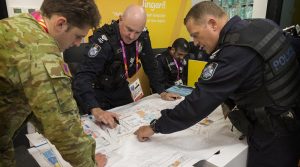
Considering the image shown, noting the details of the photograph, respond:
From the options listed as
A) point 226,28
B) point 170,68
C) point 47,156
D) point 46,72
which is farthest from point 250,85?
point 170,68

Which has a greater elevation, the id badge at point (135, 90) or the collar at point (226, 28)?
the collar at point (226, 28)

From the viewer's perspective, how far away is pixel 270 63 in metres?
1.14

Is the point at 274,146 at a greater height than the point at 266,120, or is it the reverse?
the point at 266,120

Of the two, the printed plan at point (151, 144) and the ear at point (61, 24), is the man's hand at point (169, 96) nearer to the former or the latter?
the printed plan at point (151, 144)

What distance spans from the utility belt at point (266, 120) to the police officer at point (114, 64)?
671mm

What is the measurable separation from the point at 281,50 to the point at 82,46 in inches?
62.7

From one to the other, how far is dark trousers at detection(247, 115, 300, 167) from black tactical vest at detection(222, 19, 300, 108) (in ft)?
0.40

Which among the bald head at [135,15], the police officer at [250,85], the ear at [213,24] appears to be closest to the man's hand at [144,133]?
the police officer at [250,85]

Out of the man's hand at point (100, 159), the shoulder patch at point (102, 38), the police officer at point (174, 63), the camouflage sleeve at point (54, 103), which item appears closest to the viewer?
the camouflage sleeve at point (54, 103)

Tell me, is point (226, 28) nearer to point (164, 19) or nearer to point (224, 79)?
point (224, 79)

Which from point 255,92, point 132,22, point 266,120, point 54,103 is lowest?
point 266,120

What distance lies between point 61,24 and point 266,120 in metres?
0.95

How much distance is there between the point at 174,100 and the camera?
1.92 m

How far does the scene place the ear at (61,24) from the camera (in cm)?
84
